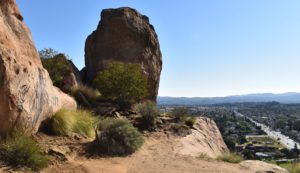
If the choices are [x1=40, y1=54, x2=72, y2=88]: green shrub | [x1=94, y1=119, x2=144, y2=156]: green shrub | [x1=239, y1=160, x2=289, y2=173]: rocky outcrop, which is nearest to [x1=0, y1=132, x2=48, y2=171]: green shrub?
[x1=94, y1=119, x2=144, y2=156]: green shrub

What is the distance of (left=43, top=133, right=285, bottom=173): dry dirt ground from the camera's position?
1073cm

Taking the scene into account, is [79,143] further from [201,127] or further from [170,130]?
[201,127]

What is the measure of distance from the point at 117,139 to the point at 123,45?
1456 cm

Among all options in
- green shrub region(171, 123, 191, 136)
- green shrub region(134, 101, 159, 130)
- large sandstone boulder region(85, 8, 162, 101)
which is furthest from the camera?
large sandstone boulder region(85, 8, 162, 101)

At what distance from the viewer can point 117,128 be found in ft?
44.8

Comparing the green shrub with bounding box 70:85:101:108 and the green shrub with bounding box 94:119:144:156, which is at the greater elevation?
the green shrub with bounding box 70:85:101:108

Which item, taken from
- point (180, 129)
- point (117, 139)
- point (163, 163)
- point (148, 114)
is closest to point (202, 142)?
point (180, 129)

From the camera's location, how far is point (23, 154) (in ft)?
32.5

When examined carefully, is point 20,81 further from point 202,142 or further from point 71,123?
point 202,142

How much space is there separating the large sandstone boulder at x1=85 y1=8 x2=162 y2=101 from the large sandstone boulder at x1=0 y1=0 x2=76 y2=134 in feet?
40.0

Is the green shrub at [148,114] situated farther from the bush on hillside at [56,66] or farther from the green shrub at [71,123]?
the bush on hillside at [56,66]

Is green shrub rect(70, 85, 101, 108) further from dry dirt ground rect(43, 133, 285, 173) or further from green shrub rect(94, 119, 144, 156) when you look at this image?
green shrub rect(94, 119, 144, 156)

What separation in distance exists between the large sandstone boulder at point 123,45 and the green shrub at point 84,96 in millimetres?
4725

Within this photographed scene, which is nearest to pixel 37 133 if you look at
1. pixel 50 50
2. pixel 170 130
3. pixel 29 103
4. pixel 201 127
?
pixel 29 103
